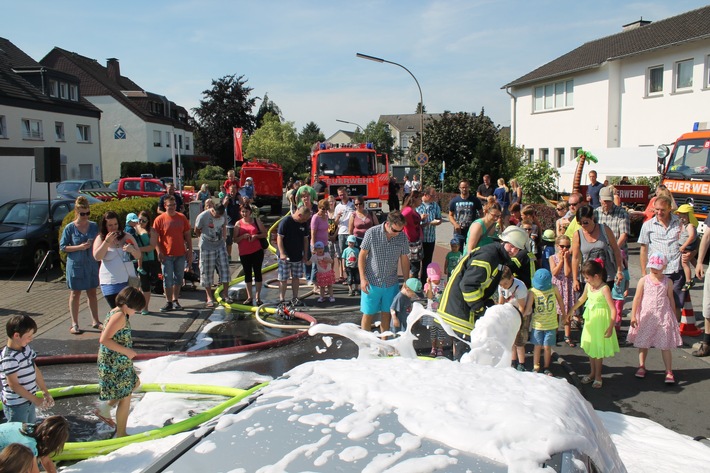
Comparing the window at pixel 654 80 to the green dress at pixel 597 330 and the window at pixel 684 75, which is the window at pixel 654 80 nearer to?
the window at pixel 684 75

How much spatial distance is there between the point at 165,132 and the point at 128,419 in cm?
5221

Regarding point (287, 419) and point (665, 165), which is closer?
point (287, 419)

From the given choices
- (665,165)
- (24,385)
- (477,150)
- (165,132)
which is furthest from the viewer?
(165,132)

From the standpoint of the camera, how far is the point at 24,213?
13.3 meters

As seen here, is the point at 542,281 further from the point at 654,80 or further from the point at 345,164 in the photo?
the point at 654,80

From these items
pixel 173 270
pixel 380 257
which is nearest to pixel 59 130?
pixel 173 270

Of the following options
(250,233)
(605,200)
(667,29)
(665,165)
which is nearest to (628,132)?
(667,29)

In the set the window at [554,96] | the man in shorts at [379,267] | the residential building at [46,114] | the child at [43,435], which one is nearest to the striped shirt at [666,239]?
the man in shorts at [379,267]

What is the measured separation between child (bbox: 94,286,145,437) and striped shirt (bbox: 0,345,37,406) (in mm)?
535

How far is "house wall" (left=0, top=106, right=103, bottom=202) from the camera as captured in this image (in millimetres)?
18828

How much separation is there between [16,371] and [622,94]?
27.7 m

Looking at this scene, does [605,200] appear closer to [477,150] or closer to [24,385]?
[24,385]

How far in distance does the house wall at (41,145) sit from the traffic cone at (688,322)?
1864cm

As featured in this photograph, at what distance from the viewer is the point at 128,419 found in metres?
5.37
